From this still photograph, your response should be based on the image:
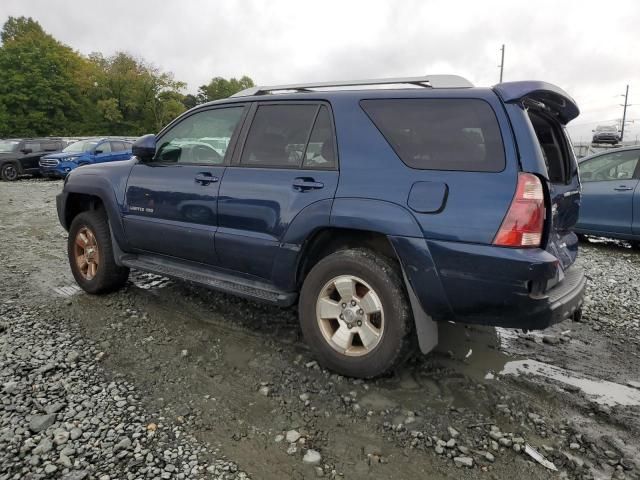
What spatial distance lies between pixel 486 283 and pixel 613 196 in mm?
5579

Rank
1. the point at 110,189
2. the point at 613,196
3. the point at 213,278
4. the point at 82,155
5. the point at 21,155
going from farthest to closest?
the point at 21,155, the point at 82,155, the point at 613,196, the point at 110,189, the point at 213,278

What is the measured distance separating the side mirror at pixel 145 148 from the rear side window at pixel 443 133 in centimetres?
208

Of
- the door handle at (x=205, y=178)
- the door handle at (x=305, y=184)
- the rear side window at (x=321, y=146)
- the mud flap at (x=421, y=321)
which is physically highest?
the rear side window at (x=321, y=146)

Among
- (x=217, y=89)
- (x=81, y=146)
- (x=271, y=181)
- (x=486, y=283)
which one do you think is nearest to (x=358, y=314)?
(x=486, y=283)

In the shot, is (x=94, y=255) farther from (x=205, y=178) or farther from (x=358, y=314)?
(x=358, y=314)

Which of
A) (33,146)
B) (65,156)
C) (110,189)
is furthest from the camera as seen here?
(33,146)

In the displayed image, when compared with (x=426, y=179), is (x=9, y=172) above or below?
above

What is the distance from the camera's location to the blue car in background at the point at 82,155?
17.3 metres

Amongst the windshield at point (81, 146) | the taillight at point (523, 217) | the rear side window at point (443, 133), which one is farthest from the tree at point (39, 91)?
the taillight at point (523, 217)

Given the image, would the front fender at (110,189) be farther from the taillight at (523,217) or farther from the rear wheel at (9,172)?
the rear wheel at (9,172)

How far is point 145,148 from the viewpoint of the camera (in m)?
4.06

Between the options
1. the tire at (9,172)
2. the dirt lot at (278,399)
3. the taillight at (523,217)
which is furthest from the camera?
the tire at (9,172)

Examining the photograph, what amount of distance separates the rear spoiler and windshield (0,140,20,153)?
20.1 metres

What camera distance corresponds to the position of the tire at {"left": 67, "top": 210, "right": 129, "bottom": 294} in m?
4.45
